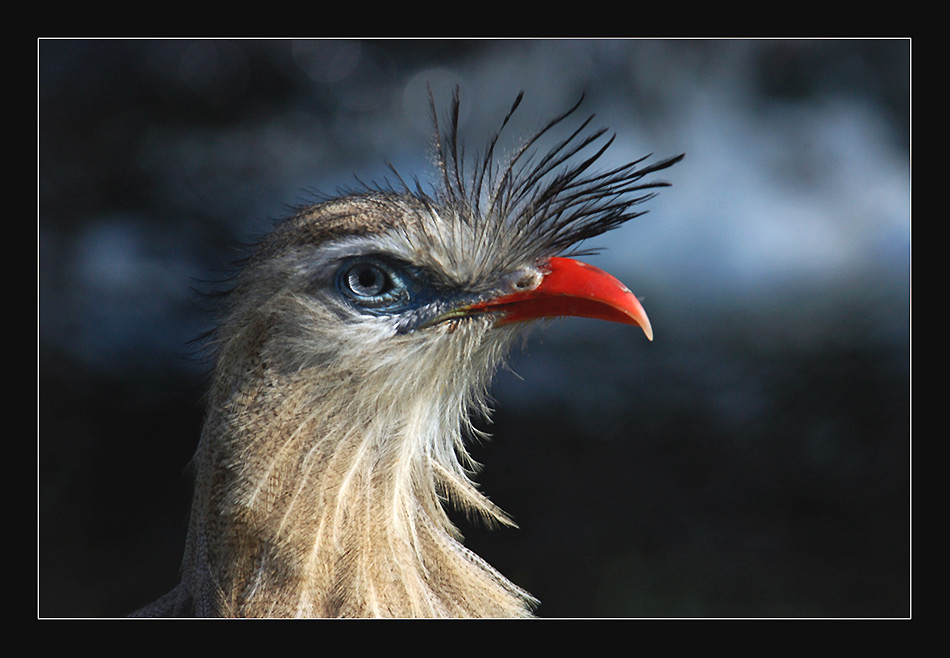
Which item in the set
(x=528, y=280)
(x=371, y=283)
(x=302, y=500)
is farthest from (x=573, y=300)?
(x=302, y=500)

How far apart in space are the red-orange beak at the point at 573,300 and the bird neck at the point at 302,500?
243mm

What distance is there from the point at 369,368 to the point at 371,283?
0.17m

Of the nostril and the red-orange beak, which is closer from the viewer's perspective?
the red-orange beak

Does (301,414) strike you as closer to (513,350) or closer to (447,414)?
(447,414)

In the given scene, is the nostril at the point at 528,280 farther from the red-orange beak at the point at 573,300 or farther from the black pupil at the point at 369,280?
the black pupil at the point at 369,280

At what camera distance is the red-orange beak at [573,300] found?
4.17ft

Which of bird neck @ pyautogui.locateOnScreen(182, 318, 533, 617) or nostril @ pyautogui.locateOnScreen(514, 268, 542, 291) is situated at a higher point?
nostril @ pyautogui.locateOnScreen(514, 268, 542, 291)

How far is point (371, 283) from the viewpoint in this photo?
1.33 m

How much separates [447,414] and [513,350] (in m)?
0.21

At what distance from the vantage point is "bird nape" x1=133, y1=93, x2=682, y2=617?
1.27 m

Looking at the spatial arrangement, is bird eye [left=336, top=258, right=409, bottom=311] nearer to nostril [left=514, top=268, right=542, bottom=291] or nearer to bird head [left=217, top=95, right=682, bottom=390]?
bird head [left=217, top=95, right=682, bottom=390]

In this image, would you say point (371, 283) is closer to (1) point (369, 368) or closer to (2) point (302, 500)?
(1) point (369, 368)

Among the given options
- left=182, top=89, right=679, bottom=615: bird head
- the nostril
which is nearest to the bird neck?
left=182, top=89, right=679, bottom=615: bird head

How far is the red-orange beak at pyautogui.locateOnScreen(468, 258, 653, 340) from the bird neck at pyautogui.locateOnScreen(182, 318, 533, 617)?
0.80 ft
